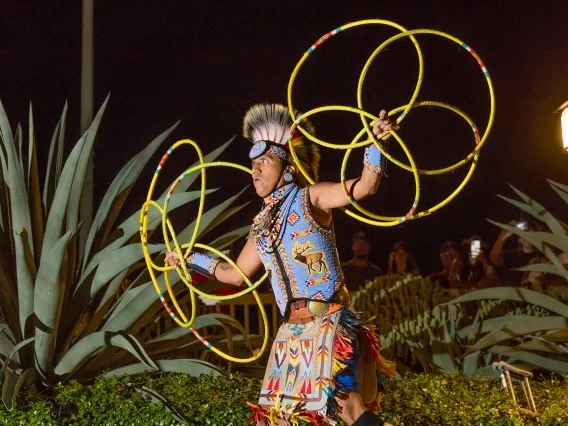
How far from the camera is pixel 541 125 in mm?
12391

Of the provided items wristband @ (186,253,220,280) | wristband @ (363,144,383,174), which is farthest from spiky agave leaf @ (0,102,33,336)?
wristband @ (363,144,383,174)

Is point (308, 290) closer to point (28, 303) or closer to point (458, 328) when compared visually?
point (28, 303)

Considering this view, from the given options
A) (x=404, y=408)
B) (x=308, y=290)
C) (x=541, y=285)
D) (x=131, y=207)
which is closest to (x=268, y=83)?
(x=131, y=207)

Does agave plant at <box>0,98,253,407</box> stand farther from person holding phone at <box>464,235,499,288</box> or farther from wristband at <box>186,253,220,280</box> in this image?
person holding phone at <box>464,235,499,288</box>

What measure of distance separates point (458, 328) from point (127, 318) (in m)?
2.76

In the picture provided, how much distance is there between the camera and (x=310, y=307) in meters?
4.30

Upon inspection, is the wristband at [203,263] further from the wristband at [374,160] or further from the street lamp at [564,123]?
the street lamp at [564,123]

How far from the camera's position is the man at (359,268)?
9383mm

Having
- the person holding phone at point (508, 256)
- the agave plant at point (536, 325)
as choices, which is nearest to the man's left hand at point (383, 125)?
the agave plant at point (536, 325)

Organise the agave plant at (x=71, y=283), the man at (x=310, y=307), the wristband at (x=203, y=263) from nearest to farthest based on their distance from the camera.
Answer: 1. the man at (x=310, y=307)
2. the wristband at (x=203, y=263)
3. the agave plant at (x=71, y=283)

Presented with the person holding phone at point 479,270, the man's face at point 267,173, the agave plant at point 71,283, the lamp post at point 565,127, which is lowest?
the person holding phone at point 479,270

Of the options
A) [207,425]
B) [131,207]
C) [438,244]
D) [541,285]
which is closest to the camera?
[207,425]

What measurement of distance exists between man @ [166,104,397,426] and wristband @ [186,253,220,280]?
0.33 metres

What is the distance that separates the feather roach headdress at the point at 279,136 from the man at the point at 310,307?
0.01m
